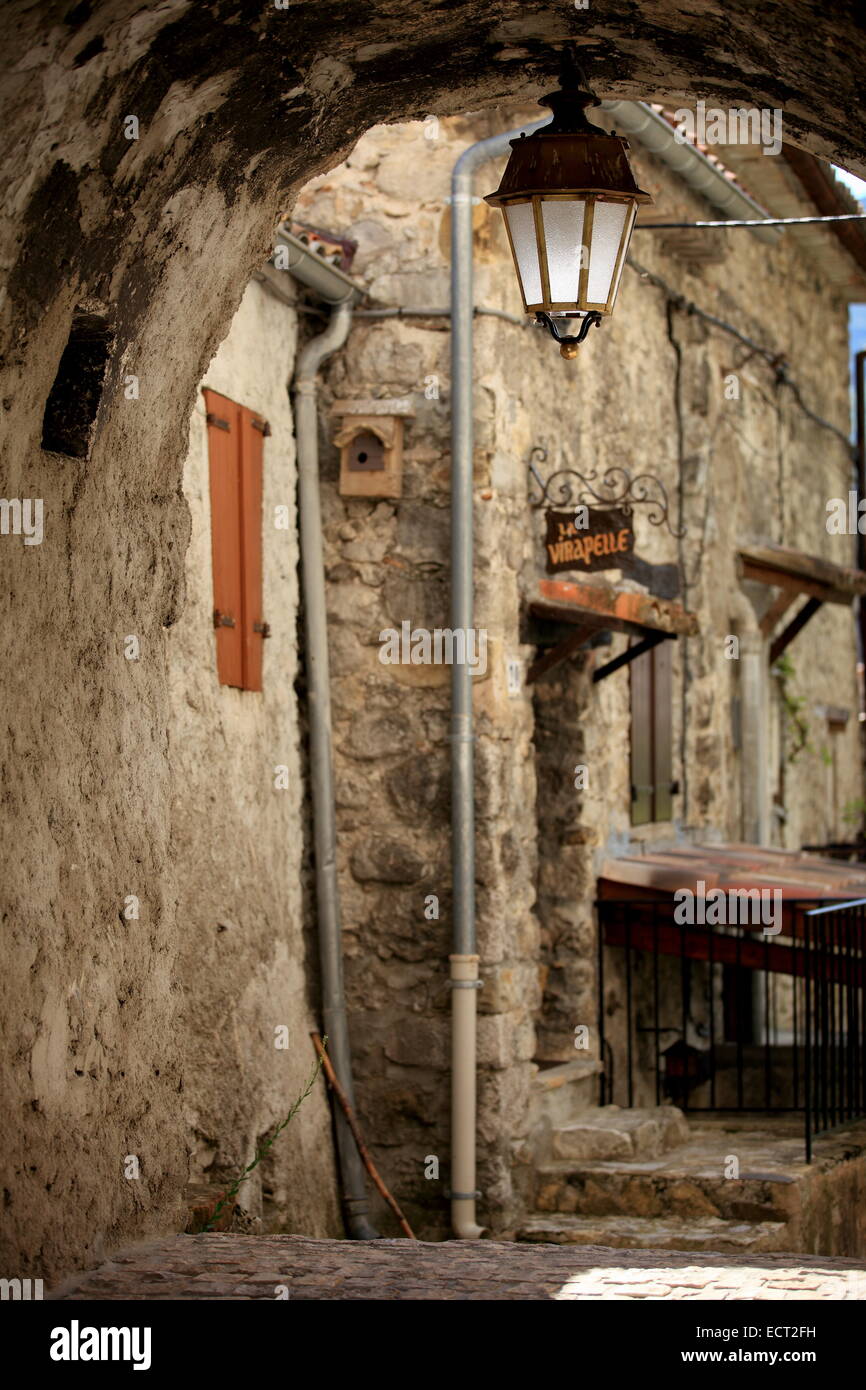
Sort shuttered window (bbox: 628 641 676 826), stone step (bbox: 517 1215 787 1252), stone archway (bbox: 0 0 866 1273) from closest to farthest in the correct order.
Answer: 1. stone archway (bbox: 0 0 866 1273)
2. stone step (bbox: 517 1215 787 1252)
3. shuttered window (bbox: 628 641 676 826)

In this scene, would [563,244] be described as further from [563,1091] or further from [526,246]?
[563,1091]

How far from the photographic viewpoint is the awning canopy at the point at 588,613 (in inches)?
292

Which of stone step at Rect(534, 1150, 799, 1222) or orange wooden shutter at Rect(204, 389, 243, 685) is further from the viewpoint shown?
stone step at Rect(534, 1150, 799, 1222)

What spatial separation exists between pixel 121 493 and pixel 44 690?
2.06 feet

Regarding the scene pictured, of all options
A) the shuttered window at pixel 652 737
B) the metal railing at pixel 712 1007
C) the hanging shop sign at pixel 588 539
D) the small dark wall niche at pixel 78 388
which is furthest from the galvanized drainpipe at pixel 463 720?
the small dark wall niche at pixel 78 388

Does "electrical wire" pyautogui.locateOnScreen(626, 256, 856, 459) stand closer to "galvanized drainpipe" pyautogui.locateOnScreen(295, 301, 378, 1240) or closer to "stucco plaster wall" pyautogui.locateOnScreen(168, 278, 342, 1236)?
"galvanized drainpipe" pyautogui.locateOnScreen(295, 301, 378, 1240)

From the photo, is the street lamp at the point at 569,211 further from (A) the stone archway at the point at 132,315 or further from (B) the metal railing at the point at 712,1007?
(B) the metal railing at the point at 712,1007

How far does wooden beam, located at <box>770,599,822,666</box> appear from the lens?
11656 mm

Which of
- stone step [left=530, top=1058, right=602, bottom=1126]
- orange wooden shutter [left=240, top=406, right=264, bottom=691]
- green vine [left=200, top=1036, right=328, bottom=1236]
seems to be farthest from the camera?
stone step [left=530, top=1058, right=602, bottom=1126]

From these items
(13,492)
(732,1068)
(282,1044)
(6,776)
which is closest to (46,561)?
(13,492)

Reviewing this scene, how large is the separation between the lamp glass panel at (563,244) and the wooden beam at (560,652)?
3.02 metres

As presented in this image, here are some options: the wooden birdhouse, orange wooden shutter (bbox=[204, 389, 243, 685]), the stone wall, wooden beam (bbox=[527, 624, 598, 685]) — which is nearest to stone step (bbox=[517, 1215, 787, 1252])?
the stone wall

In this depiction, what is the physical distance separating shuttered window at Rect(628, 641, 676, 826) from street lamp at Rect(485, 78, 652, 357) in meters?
4.63

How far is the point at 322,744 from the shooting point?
712 centimetres
